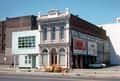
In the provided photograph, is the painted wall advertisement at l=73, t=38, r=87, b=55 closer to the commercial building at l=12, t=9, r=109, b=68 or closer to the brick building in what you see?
the commercial building at l=12, t=9, r=109, b=68

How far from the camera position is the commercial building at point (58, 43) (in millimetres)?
53625

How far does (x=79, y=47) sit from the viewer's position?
5712 centimetres

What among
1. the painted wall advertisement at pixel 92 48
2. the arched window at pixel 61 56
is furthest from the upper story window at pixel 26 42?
the painted wall advertisement at pixel 92 48

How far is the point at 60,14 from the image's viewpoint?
54.6 meters

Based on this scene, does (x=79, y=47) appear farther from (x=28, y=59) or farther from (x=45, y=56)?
(x=28, y=59)

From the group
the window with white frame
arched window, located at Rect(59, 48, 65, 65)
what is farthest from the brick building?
arched window, located at Rect(59, 48, 65, 65)

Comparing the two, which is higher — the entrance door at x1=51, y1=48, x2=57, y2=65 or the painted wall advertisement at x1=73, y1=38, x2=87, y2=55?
the painted wall advertisement at x1=73, y1=38, x2=87, y2=55

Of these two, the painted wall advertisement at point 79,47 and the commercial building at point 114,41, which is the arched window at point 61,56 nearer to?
the painted wall advertisement at point 79,47

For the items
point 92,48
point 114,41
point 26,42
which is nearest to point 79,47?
point 92,48

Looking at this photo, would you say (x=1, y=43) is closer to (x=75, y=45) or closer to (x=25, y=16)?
(x=25, y=16)

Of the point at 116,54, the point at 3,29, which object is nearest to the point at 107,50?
the point at 116,54

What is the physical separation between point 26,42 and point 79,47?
12063 mm

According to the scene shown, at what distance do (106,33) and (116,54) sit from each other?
7.05m

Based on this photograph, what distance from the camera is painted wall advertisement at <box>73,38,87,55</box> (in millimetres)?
54719
